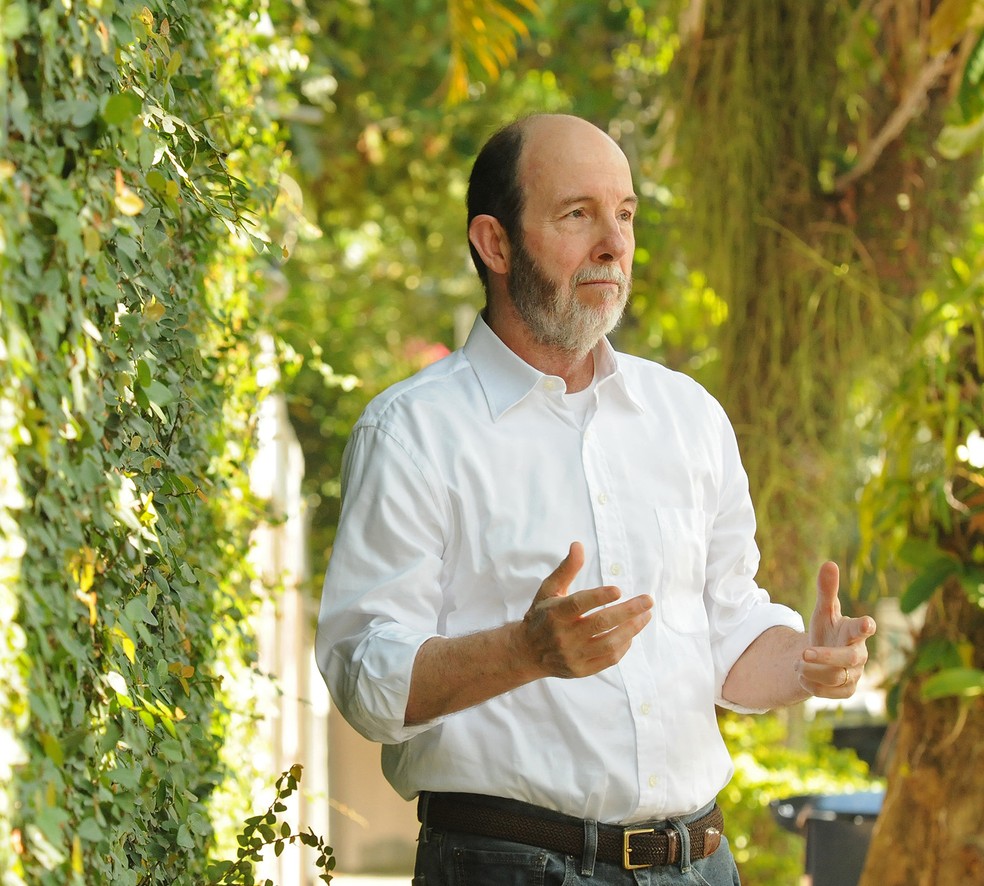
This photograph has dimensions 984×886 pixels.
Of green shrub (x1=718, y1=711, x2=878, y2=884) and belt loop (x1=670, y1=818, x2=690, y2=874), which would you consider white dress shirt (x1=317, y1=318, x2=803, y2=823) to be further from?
green shrub (x1=718, y1=711, x2=878, y2=884)

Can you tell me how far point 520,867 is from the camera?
203cm

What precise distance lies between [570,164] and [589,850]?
110 centimetres

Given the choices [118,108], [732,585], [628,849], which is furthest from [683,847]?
[118,108]

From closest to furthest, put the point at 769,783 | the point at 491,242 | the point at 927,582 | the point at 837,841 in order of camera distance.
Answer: the point at 491,242 → the point at 927,582 → the point at 837,841 → the point at 769,783

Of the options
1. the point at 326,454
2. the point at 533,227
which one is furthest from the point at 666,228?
the point at 533,227

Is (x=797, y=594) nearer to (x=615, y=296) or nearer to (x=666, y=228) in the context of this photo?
(x=666, y=228)

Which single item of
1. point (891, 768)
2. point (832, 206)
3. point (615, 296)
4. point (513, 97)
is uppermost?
point (513, 97)

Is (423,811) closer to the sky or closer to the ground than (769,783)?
closer to the sky

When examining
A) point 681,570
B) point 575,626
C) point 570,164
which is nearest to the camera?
point 575,626

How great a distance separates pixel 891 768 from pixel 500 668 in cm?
219

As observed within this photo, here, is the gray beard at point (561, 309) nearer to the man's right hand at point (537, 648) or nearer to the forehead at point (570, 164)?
the forehead at point (570, 164)

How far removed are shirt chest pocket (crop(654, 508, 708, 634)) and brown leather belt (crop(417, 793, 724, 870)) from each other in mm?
328

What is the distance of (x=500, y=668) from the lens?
6.03 feet

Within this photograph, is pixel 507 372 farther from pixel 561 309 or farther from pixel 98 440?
pixel 98 440
